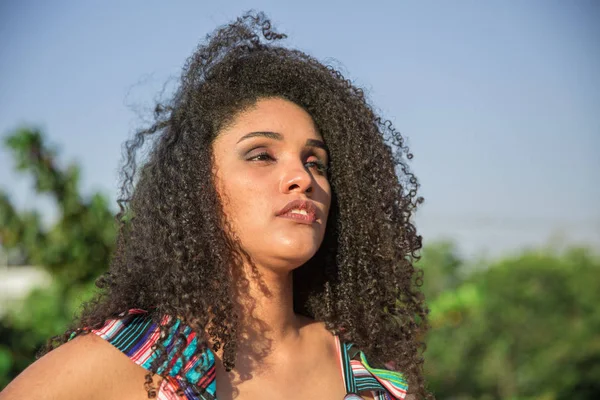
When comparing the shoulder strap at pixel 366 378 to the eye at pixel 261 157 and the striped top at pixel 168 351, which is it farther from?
the eye at pixel 261 157

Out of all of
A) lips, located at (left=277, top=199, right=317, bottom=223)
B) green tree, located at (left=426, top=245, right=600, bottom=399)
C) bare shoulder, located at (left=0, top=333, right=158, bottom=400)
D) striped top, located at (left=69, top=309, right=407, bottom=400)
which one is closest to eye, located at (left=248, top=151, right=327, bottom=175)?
lips, located at (left=277, top=199, right=317, bottom=223)

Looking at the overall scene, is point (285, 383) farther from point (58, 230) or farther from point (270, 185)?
point (58, 230)

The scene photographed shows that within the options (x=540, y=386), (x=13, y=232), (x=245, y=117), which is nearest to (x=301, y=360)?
(x=245, y=117)

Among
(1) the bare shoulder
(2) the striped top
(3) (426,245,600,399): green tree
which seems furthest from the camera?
(3) (426,245,600,399): green tree

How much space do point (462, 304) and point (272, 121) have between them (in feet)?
18.2

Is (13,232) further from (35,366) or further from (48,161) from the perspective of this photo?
(35,366)

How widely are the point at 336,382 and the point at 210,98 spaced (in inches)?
47.3

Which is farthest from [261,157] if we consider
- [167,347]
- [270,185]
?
[167,347]

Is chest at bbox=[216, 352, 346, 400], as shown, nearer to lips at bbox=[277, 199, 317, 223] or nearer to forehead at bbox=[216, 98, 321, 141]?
lips at bbox=[277, 199, 317, 223]

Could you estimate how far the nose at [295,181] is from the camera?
2.54 m

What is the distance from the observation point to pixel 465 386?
11016 mm

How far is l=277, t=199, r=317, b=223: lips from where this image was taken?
2514mm

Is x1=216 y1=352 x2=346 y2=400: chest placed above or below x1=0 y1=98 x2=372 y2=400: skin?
below

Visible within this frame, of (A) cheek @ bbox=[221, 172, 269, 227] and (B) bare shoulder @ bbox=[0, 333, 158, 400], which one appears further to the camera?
(A) cheek @ bbox=[221, 172, 269, 227]
